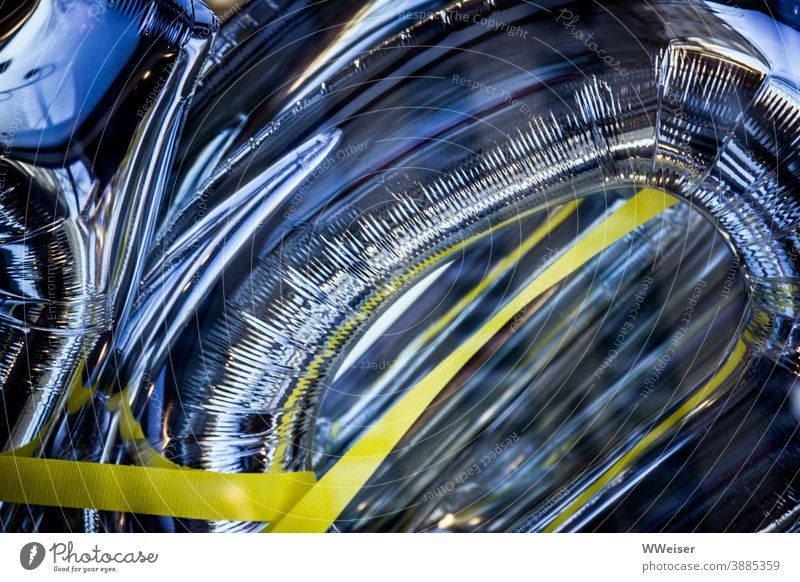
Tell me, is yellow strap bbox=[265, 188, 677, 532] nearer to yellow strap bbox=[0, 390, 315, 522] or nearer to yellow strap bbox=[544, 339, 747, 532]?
yellow strap bbox=[0, 390, 315, 522]

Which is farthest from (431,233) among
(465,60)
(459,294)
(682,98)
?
(682,98)

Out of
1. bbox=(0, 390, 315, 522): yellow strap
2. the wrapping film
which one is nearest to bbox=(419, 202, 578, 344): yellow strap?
the wrapping film

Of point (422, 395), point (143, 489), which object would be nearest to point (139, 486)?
point (143, 489)

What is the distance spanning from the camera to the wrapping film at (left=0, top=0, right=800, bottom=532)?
63cm

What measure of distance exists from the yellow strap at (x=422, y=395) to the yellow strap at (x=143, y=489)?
47 millimetres

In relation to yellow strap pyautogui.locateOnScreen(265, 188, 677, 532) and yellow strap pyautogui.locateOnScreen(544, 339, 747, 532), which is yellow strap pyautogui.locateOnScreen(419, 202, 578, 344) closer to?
yellow strap pyautogui.locateOnScreen(265, 188, 677, 532)

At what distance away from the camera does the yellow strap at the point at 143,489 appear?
2.20ft

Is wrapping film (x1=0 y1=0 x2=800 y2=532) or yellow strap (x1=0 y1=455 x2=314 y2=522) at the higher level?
wrapping film (x1=0 y1=0 x2=800 y2=532)

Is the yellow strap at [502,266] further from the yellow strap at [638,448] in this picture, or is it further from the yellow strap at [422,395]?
the yellow strap at [638,448]

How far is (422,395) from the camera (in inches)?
27.2


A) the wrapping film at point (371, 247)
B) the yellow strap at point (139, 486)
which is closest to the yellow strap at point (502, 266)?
the wrapping film at point (371, 247)

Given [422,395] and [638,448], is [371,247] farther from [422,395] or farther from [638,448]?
[638,448]

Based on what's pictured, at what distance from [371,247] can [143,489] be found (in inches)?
14.3
